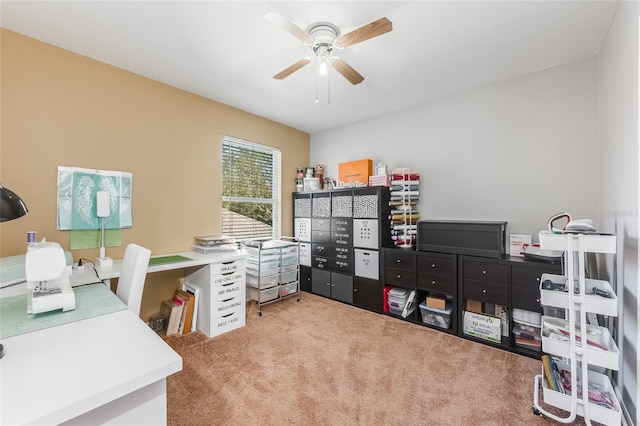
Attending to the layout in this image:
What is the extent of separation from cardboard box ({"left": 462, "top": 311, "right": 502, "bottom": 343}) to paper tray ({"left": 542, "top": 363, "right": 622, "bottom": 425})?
2.26 ft

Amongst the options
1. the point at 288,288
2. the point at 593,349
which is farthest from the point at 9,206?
the point at 288,288

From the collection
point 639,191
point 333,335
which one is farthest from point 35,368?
point 639,191

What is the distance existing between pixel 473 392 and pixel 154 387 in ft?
6.63

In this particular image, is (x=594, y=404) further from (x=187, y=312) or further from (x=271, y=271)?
(x=187, y=312)

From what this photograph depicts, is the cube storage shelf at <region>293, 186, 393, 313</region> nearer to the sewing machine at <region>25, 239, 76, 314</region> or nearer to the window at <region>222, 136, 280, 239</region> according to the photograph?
the window at <region>222, 136, 280, 239</region>

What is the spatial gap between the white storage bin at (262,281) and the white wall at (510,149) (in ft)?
6.72

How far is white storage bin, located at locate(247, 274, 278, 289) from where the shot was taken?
10.9ft

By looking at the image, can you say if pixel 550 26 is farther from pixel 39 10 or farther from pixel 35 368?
pixel 39 10

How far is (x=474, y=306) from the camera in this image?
9.04 feet

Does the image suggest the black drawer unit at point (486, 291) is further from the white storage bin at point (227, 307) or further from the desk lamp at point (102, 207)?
the desk lamp at point (102, 207)

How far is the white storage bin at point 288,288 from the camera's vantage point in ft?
11.7

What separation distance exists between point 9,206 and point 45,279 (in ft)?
1.48

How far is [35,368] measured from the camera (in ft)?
2.69

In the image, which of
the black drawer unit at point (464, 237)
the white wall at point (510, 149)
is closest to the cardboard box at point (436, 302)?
the black drawer unit at point (464, 237)
